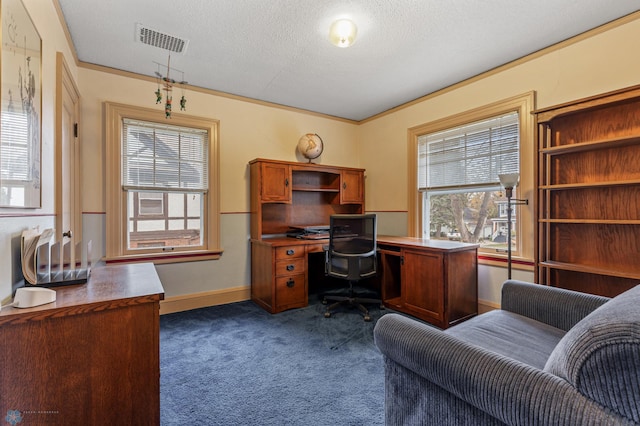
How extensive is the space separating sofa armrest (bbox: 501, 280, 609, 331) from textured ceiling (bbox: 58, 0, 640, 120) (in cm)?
194

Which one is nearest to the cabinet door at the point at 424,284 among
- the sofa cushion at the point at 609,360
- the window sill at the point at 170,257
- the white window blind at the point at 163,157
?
the sofa cushion at the point at 609,360

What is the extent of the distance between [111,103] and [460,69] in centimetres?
354

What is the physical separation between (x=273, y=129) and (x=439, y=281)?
2749 mm

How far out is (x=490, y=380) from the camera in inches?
35.7

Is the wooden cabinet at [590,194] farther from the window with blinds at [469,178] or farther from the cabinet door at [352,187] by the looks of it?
the cabinet door at [352,187]

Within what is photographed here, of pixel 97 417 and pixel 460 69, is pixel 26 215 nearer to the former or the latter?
pixel 97 417

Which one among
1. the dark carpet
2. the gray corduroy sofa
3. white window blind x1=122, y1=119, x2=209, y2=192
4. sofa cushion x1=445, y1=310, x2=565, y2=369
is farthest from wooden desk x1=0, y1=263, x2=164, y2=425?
white window blind x1=122, y1=119, x2=209, y2=192

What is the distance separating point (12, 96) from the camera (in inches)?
47.2

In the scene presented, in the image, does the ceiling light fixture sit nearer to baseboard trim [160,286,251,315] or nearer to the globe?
the globe

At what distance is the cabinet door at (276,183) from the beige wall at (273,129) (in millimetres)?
349

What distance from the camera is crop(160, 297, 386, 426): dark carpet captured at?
5.44 feet

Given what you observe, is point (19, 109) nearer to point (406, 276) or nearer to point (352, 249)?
point (352, 249)

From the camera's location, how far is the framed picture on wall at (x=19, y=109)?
113cm

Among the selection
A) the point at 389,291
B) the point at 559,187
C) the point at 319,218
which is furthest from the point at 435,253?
the point at 319,218
